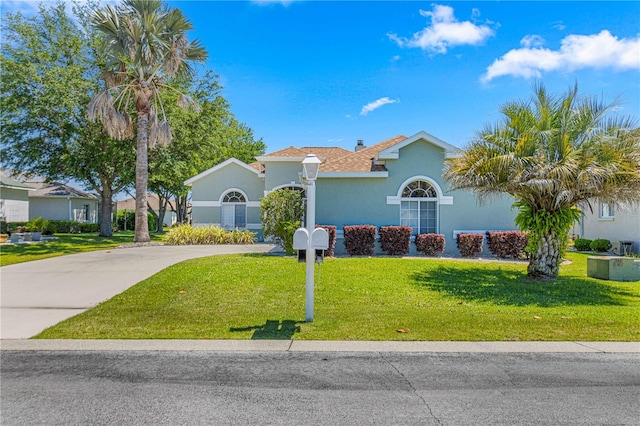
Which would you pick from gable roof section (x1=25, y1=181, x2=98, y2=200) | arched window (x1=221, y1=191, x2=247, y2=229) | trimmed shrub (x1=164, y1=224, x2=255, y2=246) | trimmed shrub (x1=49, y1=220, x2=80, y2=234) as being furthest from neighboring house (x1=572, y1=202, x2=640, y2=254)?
gable roof section (x1=25, y1=181, x2=98, y2=200)

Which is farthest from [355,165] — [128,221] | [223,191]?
[128,221]

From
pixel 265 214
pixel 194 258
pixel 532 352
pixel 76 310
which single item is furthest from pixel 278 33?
pixel 532 352

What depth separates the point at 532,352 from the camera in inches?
222

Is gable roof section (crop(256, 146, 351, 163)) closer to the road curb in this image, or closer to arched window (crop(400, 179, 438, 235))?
arched window (crop(400, 179, 438, 235))

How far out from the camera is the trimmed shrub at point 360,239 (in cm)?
1548

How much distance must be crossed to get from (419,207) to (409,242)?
84.5 inches

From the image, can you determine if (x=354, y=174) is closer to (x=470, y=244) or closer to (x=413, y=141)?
(x=413, y=141)

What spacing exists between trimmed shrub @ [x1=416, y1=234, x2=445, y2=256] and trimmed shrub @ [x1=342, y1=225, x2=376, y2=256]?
1.94m

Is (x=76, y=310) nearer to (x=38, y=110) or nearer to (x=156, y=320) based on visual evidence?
(x=156, y=320)

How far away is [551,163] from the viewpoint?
1048 cm

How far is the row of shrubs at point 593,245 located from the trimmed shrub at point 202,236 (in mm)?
17050

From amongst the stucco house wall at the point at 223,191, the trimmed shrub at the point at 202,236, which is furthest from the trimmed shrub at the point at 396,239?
the stucco house wall at the point at 223,191

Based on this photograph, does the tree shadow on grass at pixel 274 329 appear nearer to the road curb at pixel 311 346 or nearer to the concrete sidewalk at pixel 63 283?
the road curb at pixel 311 346

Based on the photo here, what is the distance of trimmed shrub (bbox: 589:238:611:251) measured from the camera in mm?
19500
